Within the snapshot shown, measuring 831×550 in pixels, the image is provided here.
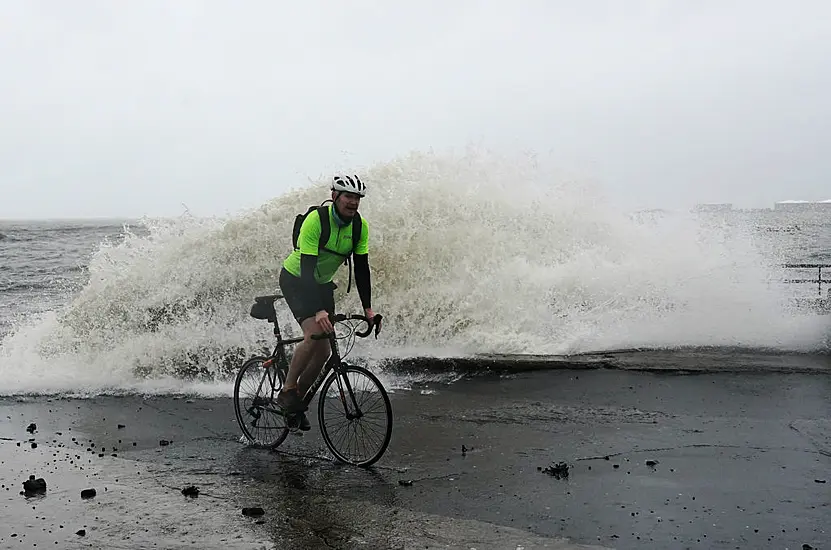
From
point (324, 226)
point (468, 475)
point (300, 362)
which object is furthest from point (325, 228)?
point (468, 475)

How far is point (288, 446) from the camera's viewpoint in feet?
21.3

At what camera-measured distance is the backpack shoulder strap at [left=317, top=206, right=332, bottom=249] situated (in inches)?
221

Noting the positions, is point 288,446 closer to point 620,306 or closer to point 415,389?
point 415,389

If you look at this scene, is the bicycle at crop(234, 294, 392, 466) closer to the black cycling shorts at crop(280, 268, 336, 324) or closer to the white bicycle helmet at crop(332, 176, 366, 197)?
the black cycling shorts at crop(280, 268, 336, 324)

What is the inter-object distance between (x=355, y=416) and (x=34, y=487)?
7.87 ft

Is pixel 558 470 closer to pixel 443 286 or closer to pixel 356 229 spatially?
pixel 356 229

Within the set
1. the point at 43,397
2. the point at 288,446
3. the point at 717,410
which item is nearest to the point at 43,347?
the point at 43,397

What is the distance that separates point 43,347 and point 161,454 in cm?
600

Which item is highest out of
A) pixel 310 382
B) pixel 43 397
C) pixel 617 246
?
pixel 617 246

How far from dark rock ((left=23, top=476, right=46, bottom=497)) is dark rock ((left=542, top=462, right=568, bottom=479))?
12.2ft

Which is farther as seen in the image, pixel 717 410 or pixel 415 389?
pixel 415 389

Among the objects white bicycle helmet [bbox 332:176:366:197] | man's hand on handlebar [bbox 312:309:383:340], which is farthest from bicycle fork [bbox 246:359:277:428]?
white bicycle helmet [bbox 332:176:366:197]

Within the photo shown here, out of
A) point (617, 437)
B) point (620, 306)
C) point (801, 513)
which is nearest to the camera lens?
point (801, 513)

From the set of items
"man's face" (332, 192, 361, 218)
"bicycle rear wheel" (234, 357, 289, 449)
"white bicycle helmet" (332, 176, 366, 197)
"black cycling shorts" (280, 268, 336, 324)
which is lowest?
"bicycle rear wheel" (234, 357, 289, 449)
